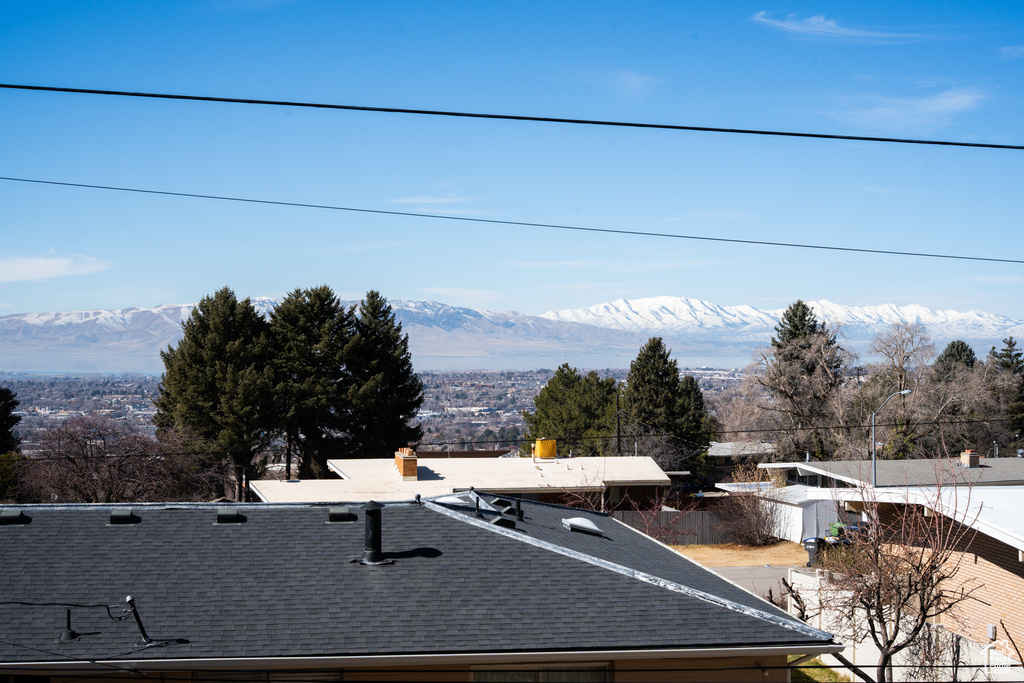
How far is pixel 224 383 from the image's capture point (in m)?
49.8

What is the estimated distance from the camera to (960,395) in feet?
188

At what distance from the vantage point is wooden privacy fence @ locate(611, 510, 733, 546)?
1448 inches

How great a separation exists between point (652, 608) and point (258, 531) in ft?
19.8

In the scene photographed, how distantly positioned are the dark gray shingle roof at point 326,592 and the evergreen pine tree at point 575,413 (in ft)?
171

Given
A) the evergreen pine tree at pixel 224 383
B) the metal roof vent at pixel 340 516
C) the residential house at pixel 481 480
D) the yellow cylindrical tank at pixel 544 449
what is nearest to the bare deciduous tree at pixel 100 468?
the residential house at pixel 481 480

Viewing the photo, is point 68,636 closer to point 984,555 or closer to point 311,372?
point 984,555

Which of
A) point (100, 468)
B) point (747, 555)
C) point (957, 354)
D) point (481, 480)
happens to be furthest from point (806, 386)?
point (100, 468)

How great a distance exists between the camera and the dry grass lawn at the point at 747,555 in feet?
115

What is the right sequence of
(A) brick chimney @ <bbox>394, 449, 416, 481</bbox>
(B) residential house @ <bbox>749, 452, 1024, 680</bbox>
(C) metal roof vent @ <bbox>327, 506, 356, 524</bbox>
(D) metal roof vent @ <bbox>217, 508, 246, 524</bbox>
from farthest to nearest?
(A) brick chimney @ <bbox>394, 449, 416, 481</bbox> < (B) residential house @ <bbox>749, 452, 1024, 680</bbox> < (C) metal roof vent @ <bbox>327, 506, 356, 524</bbox> < (D) metal roof vent @ <bbox>217, 508, 246, 524</bbox>

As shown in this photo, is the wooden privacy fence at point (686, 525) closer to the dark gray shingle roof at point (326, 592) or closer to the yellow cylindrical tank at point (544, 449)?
the yellow cylindrical tank at point (544, 449)

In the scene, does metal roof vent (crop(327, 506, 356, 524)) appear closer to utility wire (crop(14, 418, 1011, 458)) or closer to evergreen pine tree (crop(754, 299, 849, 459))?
utility wire (crop(14, 418, 1011, 458))

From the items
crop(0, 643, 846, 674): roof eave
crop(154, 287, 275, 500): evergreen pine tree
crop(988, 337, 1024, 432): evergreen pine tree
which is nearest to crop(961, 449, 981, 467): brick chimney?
crop(0, 643, 846, 674): roof eave

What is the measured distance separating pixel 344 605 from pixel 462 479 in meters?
24.2

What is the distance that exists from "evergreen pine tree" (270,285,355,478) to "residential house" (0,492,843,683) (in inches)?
1529
